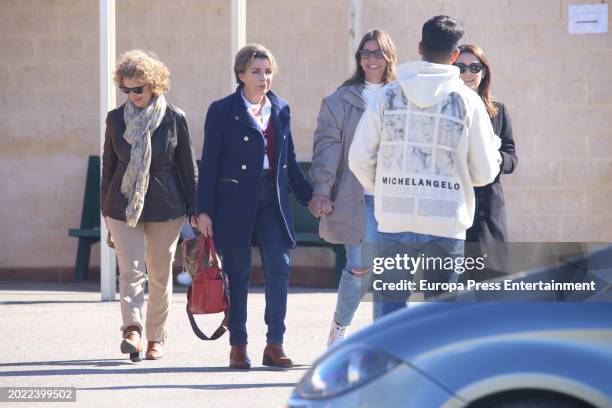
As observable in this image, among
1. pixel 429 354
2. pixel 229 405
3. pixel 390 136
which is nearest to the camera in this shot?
pixel 429 354

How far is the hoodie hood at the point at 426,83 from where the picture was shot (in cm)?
591

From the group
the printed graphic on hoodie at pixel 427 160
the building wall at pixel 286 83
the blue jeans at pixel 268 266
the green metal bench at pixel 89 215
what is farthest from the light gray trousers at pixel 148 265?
the green metal bench at pixel 89 215

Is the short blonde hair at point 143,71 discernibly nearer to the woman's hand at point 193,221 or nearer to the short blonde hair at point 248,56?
the short blonde hair at point 248,56

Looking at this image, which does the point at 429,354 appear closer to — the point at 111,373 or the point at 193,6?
the point at 111,373

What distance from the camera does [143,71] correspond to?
822 cm

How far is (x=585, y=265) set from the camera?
15.9ft

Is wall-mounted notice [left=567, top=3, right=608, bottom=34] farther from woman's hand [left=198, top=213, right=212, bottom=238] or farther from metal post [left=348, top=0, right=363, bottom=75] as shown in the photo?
woman's hand [left=198, top=213, right=212, bottom=238]

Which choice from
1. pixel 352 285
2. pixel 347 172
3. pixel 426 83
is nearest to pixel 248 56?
pixel 347 172

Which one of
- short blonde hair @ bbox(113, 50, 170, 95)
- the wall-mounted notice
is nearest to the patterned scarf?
short blonde hair @ bbox(113, 50, 170, 95)

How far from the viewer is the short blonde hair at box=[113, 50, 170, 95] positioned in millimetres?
8203

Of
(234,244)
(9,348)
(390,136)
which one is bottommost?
(9,348)

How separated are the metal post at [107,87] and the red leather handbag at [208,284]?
3355 mm

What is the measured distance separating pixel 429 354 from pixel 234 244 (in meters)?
3.91

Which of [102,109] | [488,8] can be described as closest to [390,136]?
[102,109]
